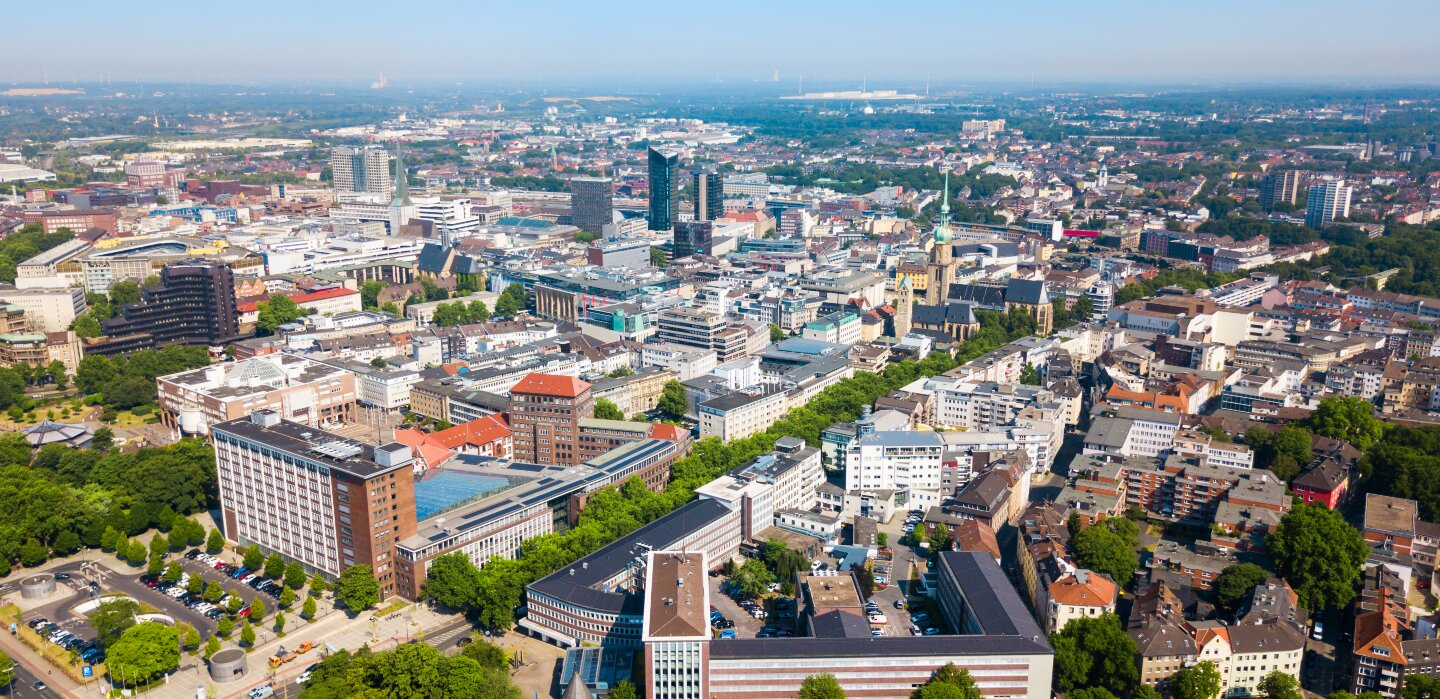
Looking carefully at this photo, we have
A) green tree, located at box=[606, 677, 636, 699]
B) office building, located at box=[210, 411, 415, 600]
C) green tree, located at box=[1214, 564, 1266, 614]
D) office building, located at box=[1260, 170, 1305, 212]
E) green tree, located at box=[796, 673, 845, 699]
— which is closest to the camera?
green tree, located at box=[796, 673, 845, 699]

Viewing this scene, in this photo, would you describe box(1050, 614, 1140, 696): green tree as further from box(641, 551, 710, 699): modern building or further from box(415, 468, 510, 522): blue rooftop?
box(415, 468, 510, 522): blue rooftop

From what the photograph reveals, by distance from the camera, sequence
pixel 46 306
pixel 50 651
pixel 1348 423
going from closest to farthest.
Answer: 1. pixel 50 651
2. pixel 1348 423
3. pixel 46 306

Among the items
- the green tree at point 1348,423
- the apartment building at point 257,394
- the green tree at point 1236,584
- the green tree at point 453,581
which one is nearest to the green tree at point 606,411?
the apartment building at point 257,394

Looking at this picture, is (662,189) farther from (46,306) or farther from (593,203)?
(46,306)

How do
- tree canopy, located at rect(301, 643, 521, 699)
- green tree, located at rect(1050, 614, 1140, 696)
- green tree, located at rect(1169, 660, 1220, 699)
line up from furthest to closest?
1. green tree, located at rect(1050, 614, 1140, 696)
2. green tree, located at rect(1169, 660, 1220, 699)
3. tree canopy, located at rect(301, 643, 521, 699)

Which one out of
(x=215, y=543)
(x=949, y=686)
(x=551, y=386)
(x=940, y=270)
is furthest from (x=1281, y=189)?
(x=215, y=543)

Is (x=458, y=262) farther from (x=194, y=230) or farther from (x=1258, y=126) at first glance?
(x=1258, y=126)

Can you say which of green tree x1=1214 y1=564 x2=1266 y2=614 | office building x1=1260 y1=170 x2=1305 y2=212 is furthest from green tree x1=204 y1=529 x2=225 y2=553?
office building x1=1260 y1=170 x2=1305 y2=212
